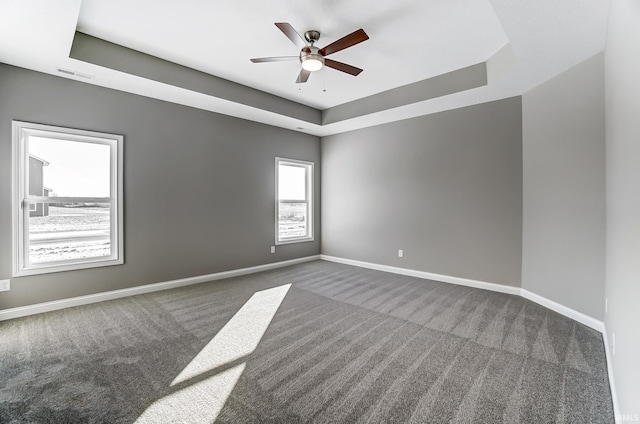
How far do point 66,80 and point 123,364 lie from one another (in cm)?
331

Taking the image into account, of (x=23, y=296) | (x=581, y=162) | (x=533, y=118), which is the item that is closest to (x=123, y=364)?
(x=23, y=296)

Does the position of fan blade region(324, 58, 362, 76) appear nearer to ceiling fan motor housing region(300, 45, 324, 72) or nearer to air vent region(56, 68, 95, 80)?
ceiling fan motor housing region(300, 45, 324, 72)

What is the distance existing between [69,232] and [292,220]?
139 inches

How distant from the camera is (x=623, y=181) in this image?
173cm

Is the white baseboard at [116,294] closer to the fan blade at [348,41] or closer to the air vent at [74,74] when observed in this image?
the air vent at [74,74]

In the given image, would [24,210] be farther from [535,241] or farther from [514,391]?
[535,241]

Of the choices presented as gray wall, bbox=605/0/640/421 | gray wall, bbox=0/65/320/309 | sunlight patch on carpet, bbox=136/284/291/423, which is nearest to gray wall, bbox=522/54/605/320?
gray wall, bbox=605/0/640/421

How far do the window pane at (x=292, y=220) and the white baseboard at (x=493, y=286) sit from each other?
83 cm

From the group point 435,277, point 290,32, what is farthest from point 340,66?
point 435,277

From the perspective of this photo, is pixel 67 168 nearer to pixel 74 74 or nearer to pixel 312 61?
pixel 74 74

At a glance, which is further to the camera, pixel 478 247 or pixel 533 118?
pixel 478 247

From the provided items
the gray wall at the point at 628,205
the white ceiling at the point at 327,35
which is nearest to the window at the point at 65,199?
the white ceiling at the point at 327,35

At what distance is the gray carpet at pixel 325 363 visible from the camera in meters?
1.72

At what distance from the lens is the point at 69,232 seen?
3.52 m
